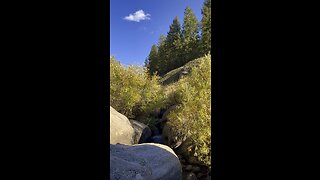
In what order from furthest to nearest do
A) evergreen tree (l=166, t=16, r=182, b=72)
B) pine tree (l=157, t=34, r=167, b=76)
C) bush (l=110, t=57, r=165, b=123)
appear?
pine tree (l=157, t=34, r=167, b=76) → evergreen tree (l=166, t=16, r=182, b=72) → bush (l=110, t=57, r=165, b=123)

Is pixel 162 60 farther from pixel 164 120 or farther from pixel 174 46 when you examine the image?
pixel 164 120

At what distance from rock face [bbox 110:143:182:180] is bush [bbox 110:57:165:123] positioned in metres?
7.83

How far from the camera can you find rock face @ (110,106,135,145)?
27.4ft

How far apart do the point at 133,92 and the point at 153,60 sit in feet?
97.4

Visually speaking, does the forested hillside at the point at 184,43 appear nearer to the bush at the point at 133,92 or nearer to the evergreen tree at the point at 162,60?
the evergreen tree at the point at 162,60

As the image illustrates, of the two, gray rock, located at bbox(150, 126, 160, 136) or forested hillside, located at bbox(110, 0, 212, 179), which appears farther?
gray rock, located at bbox(150, 126, 160, 136)

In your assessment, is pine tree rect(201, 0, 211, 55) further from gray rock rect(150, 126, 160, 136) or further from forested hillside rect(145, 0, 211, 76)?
gray rock rect(150, 126, 160, 136)

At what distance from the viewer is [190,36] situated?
39.0m

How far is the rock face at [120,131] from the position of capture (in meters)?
8.34

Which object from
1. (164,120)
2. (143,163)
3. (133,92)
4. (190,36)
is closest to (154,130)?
(164,120)

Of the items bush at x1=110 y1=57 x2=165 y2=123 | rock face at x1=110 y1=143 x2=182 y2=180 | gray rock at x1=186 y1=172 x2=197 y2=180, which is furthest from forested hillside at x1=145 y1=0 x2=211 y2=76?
rock face at x1=110 y1=143 x2=182 y2=180

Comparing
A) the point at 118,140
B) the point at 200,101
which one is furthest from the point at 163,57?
the point at 118,140
